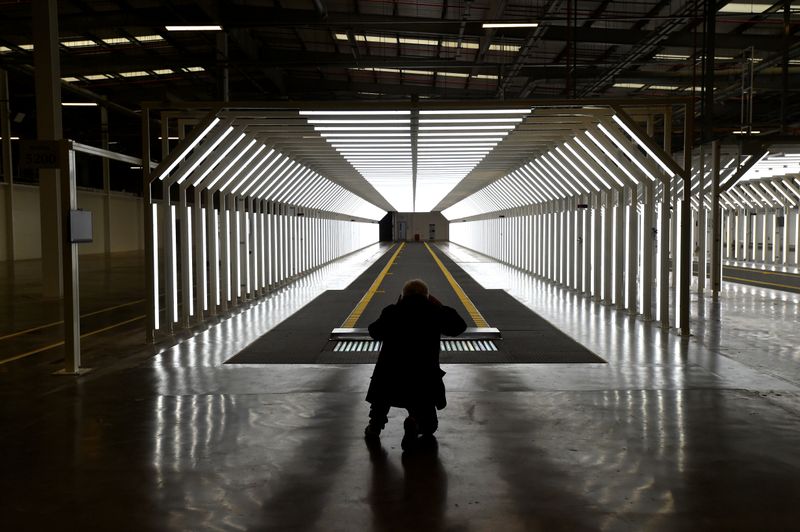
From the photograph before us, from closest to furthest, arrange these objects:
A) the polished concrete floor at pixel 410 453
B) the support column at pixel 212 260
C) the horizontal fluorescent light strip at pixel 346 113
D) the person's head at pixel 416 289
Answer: the polished concrete floor at pixel 410 453
the person's head at pixel 416 289
the horizontal fluorescent light strip at pixel 346 113
the support column at pixel 212 260

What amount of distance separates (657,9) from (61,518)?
19.3 metres

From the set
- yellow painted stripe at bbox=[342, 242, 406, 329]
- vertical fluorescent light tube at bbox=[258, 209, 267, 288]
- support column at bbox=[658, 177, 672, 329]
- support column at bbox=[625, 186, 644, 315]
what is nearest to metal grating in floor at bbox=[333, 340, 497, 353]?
yellow painted stripe at bbox=[342, 242, 406, 329]

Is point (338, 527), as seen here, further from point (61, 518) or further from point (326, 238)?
point (326, 238)

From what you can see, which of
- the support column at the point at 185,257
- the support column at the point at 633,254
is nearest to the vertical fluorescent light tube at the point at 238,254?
the support column at the point at 185,257

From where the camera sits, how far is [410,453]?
17.0ft

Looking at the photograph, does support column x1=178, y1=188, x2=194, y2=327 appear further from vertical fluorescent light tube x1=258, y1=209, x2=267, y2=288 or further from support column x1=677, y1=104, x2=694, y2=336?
support column x1=677, y1=104, x2=694, y2=336

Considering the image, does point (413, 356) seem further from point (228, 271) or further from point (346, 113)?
point (228, 271)

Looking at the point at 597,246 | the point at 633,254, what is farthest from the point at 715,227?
the point at 633,254

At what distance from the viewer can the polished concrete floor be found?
13.5ft

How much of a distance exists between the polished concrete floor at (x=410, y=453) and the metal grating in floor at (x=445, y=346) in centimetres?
114

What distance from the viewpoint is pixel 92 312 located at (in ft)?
45.9

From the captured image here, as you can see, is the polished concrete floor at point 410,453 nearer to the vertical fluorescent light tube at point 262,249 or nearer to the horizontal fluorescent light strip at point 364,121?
the horizontal fluorescent light strip at point 364,121

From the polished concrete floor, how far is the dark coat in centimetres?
39

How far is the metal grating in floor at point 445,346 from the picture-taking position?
9394mm
